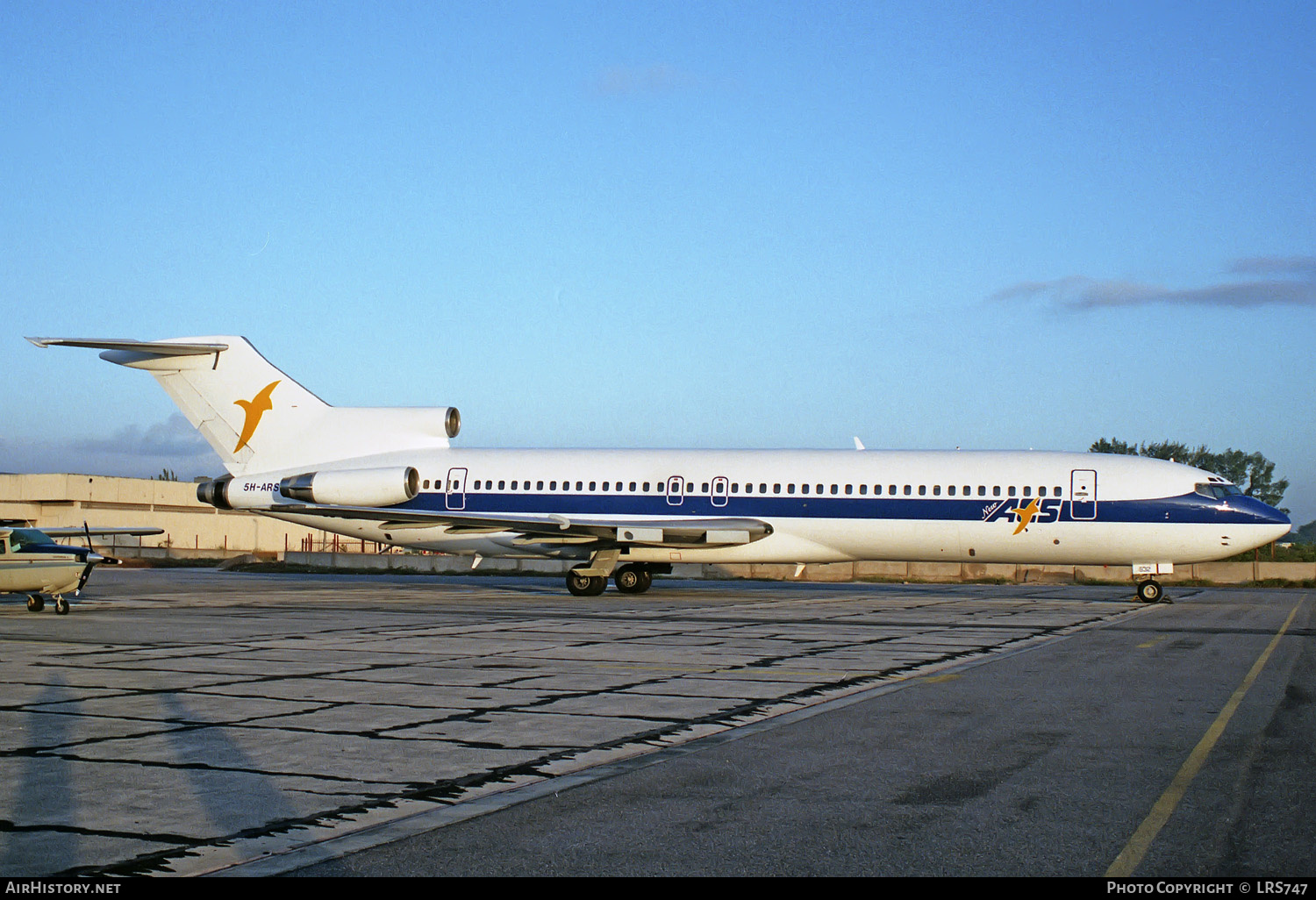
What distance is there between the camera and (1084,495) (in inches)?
1024

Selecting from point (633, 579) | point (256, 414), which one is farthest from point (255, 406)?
point (633, 579)

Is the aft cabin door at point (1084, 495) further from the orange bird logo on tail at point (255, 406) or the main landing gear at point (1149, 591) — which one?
the orange bird logo on tail at point (255, 406)

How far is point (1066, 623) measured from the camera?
20.1 m

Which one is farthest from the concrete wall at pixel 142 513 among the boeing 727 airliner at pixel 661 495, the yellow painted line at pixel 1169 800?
the yellow painted line at pixel 1169 800

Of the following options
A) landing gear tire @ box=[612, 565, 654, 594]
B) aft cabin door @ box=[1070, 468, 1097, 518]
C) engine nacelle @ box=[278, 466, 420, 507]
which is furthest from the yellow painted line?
engine nacelle @ box=[278, 466, 420, 507]

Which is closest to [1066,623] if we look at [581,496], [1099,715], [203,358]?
[1099,715]

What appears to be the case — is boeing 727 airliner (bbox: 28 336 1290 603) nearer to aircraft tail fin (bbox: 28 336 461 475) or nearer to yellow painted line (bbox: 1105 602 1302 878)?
aircraft tail fin (bbox: 28 336 461 475)

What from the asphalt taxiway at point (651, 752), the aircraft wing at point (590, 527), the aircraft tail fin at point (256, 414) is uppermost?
the aircraft tail fin at point (256, 414)

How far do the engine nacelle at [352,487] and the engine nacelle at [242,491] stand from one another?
728mm

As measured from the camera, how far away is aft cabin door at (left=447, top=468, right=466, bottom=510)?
1163 inches

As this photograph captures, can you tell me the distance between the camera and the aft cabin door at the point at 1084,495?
25.9m

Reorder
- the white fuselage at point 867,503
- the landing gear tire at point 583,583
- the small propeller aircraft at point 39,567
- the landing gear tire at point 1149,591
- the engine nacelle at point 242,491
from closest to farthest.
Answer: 1. the small propeller aircraft at point 39,567
2. the white fuselage at point 867,503
3. the landing gear tire at point 1149,591
4. the landing gear tire at point 583,583
5. the engine nacelle at point 242,491

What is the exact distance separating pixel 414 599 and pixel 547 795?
67.5 ft

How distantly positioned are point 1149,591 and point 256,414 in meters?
22.6
